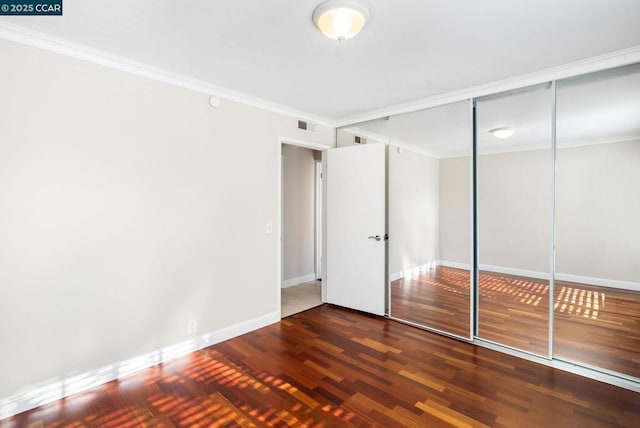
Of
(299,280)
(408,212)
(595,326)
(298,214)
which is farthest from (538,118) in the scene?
(299,280)

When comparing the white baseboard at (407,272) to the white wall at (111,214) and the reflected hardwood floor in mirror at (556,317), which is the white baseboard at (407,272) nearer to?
the reflected hardwood floor in mirror at (556,317)

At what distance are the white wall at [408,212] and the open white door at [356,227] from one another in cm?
15

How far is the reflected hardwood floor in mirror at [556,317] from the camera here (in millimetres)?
2615

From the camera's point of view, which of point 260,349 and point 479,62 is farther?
point 260,349

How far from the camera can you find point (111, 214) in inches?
96.7

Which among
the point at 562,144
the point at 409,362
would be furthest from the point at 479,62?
the point at 409,362

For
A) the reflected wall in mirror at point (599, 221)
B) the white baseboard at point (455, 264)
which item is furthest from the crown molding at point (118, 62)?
the reflected wall in mirror at point (599, 221)

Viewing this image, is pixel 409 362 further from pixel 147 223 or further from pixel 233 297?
pixel 147 223

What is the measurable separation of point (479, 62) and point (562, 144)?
1054 millimetres

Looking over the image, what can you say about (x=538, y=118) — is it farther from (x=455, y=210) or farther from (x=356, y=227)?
(x=356, y=227)

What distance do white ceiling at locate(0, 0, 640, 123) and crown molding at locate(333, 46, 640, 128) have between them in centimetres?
8

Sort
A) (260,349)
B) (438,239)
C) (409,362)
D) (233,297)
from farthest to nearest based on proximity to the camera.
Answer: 1. (438,239)
2. (233,297)
3. (260,349)
4. (409,362)

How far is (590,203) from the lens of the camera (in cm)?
261

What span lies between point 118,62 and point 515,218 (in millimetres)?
3810
